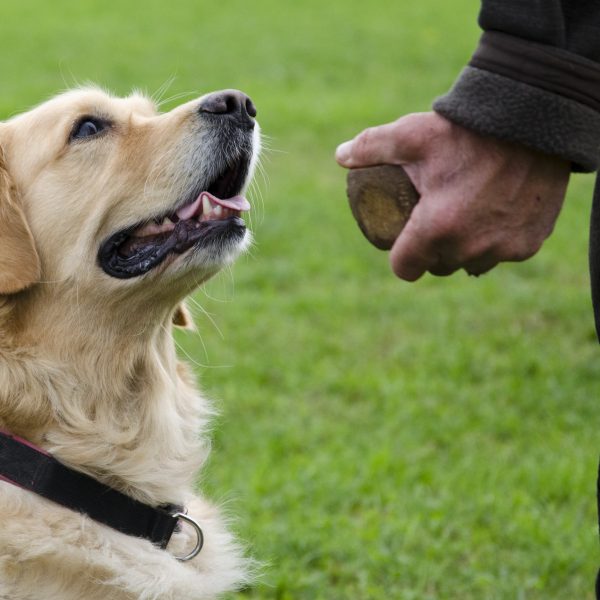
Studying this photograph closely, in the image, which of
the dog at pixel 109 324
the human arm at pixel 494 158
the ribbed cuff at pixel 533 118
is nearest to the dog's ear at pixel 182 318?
the dog at pixel 109 324

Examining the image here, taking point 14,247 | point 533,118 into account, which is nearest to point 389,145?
point 533,118

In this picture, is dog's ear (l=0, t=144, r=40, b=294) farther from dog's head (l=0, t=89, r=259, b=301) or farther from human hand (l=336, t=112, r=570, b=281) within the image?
human hand (l=336, t=112, r=570, b=281)

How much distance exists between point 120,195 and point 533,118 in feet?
4.54

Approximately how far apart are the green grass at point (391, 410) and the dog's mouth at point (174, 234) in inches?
50.2

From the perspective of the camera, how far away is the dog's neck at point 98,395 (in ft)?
10.3

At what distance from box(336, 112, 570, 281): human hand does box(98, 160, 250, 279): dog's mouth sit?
0.72m

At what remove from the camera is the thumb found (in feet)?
9.12

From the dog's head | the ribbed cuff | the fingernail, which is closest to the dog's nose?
the dog's head

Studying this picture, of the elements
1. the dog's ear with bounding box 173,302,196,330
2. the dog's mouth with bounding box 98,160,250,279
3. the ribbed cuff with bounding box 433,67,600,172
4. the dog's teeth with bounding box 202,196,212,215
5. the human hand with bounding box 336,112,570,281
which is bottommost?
the dog's ear with bounding box 173,302,196,330

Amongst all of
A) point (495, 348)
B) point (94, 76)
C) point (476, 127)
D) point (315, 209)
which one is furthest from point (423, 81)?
point (476, 127)

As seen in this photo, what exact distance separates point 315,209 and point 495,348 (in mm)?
3304

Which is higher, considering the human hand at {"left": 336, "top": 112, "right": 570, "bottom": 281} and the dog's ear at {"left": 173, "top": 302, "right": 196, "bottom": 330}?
the human hand at {"left": 336, "top": 112, "right": 570, "bottom": 281}

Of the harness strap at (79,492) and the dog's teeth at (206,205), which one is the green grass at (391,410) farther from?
the dog's teeth at (206,205)

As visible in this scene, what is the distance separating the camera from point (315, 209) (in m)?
9.54
